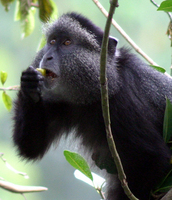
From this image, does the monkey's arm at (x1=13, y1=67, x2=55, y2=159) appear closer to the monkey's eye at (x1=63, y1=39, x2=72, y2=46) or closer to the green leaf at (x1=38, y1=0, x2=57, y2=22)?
the monkey's eye at (x1=63, y1=39, x2=72, y2=46)

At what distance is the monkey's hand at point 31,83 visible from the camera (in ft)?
9.27

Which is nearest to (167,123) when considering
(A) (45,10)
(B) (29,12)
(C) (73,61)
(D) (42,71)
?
(C) (73,61)

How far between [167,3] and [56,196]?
28.6ft

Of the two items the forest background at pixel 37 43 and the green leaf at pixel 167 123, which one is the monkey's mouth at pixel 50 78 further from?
the forest background at pixel 37 43

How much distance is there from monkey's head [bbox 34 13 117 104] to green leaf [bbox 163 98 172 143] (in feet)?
1.91

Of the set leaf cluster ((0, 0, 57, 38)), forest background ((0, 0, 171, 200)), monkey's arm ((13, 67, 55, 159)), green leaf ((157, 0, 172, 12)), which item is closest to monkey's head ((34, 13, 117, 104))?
monkey's arm ((13, 67, 55, 159))

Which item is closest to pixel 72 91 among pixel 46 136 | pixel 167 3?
pixel 46 136

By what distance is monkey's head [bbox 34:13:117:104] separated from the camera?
→ 9.89 ft

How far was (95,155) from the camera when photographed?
3223 millimetres

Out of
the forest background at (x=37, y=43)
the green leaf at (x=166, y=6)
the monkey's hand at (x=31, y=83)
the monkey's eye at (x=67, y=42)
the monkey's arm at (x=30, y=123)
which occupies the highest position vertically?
the green leaf at (x=166, y=6)

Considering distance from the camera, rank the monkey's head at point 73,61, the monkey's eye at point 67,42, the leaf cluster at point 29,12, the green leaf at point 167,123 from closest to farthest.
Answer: the green leaf at point 167,123
the monkey's head at point 73,61
the monkey's eye at point 67,42
the leaf cluster at point 29,12

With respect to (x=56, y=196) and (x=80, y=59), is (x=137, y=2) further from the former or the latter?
(x=80, y=59)

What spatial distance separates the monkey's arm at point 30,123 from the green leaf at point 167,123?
3.27 feet

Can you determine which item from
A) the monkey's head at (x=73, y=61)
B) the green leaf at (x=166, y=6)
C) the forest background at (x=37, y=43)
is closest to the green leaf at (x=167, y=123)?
the monkey's head at (x=73, y=61)
